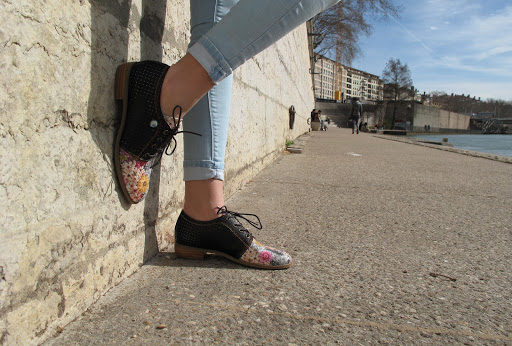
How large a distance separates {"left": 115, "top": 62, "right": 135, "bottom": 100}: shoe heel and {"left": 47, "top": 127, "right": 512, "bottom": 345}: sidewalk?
1.73 ft

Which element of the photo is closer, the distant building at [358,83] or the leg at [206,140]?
the leg at [206,140]

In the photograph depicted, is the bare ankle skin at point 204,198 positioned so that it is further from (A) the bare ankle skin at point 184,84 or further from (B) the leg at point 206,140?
(A) the bare ankle skin at point 184,84

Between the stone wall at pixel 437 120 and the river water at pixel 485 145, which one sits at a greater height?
the stone wall at pixel 437 120

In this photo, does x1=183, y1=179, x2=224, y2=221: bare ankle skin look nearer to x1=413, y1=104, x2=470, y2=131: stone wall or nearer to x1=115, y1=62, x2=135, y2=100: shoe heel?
x1=115, y1=62, x2=135, y2=100: shoe heel

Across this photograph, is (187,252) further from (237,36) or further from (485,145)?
(485,145)

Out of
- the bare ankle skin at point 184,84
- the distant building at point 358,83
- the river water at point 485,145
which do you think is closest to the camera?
the bare ankle skin at point 184,84

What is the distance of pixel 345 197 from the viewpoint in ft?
7.59

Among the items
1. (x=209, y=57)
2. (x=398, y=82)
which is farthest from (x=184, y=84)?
(x=398, y=82)

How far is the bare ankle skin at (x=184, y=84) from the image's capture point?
0.92 meters

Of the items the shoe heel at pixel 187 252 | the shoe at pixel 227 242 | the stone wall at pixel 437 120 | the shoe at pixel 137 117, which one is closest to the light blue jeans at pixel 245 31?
the shoe at pixel 137 117

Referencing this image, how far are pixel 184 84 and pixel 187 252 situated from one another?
0.58 metres

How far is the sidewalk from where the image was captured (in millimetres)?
800

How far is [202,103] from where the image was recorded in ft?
3.65

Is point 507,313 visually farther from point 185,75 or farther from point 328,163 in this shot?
point 328,163
